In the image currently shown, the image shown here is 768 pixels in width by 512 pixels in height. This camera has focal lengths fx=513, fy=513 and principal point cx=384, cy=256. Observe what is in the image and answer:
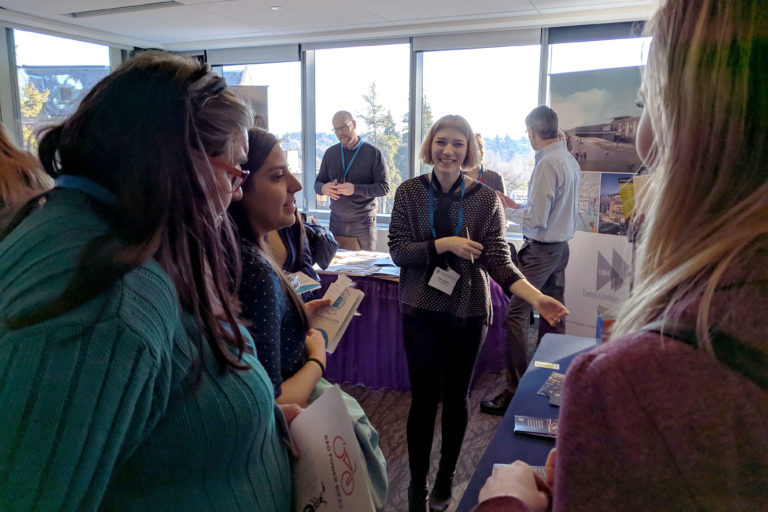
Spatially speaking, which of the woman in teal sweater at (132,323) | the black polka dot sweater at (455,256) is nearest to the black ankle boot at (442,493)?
the black polka dot sweater at (455,256)

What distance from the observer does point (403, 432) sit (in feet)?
9.08

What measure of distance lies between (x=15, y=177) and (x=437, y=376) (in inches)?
61.1

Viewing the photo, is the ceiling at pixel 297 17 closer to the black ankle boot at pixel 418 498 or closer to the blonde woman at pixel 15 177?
the blonde woman at pixel 15 177

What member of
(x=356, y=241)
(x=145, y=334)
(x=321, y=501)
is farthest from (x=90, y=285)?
(x=356, y=241)

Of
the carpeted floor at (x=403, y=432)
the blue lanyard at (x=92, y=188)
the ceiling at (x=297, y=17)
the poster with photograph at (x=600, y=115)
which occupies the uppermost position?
the ceiling at (x=297, y=17)

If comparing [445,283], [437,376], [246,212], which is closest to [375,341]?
[437,376]

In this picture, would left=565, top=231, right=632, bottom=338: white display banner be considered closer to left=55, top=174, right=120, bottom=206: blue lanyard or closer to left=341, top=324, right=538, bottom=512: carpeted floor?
left=341, top=324, right=538, bottom=512: carpeted floor

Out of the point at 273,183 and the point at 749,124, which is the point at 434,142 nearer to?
the point at 273,183

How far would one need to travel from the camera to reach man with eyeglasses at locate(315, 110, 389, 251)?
4.69 m

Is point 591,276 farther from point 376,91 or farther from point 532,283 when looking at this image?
point 376,91

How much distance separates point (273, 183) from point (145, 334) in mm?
792

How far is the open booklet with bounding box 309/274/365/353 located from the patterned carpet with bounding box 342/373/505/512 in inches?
37.4

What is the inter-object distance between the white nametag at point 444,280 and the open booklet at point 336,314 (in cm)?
39

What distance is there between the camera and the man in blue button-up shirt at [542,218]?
316cm
